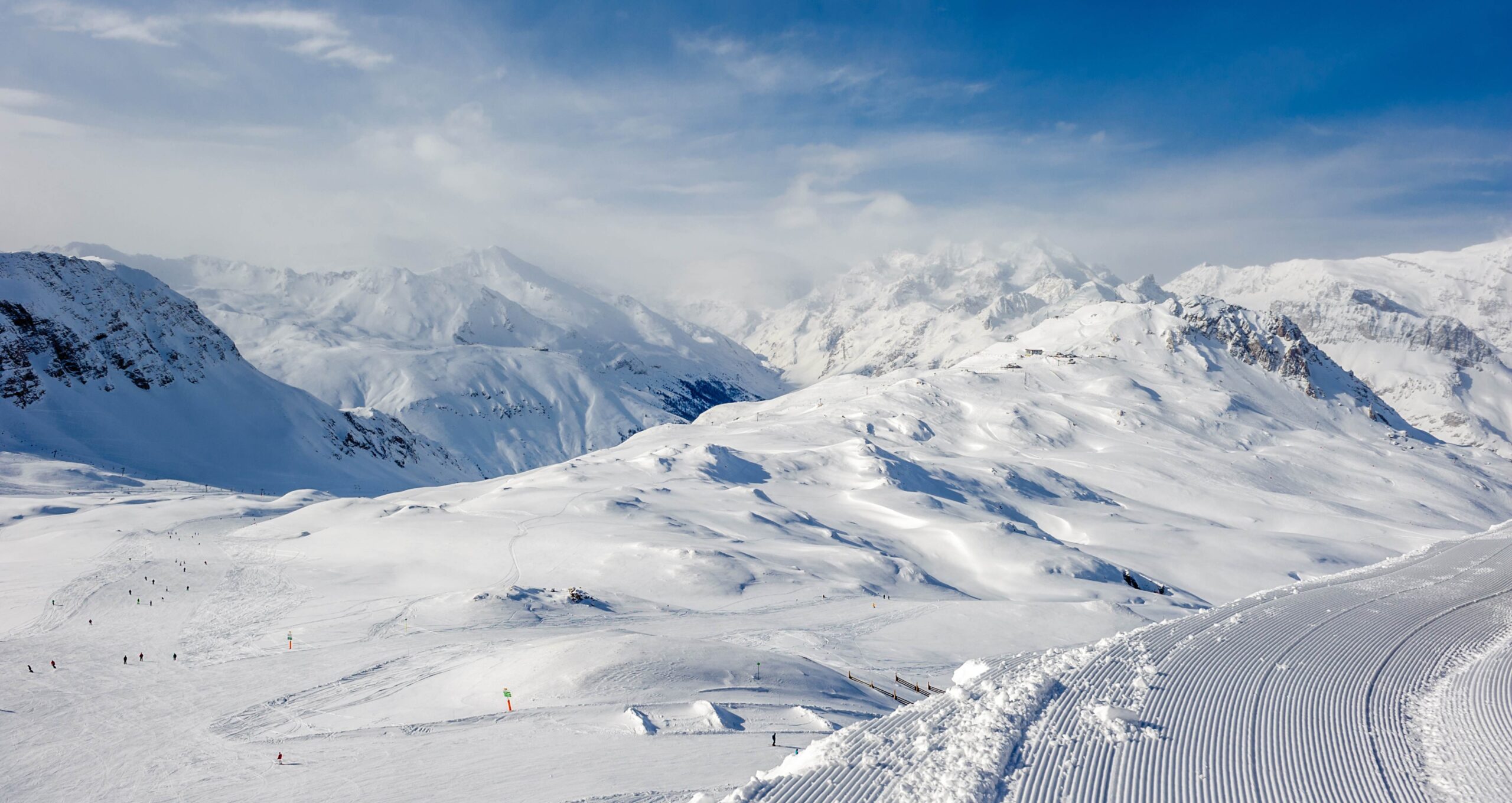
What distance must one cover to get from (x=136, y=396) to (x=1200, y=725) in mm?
204860

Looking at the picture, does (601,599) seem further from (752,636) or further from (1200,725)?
(1200,725)

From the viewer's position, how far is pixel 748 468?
11250 centimetres

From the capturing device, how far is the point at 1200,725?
26703 millimetres

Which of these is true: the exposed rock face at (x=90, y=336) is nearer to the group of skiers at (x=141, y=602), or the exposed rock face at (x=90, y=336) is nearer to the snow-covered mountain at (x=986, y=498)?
the snow-covered mountain at (x=986, y=498)

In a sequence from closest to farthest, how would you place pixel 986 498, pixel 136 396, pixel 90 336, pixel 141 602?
pixel 141 602
pixel 986 498
pixel 136 396
pixel 90 336

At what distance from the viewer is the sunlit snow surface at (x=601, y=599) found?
28.9 metres

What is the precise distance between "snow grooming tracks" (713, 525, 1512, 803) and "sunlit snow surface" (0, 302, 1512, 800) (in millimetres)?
894

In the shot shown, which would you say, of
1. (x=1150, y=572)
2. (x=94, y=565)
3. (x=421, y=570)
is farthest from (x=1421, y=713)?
(x=94, y=565)

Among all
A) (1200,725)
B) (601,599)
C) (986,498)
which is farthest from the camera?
(986,498)

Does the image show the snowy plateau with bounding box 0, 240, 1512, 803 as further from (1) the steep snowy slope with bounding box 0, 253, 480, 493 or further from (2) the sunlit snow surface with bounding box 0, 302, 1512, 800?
(1) the steep snowy slope with bounding box 0, 253, 480, 493

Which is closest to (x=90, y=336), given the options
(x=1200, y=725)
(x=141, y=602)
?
(x=141, y=602)

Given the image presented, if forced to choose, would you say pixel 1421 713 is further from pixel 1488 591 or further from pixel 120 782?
pixel 120 782

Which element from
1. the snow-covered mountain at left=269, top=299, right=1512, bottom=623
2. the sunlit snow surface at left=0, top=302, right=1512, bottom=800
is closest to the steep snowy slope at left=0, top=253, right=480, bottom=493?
the sunlit snow surface at left=0, top=302, right=1512, bottom=800

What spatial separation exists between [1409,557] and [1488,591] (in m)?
19.9
